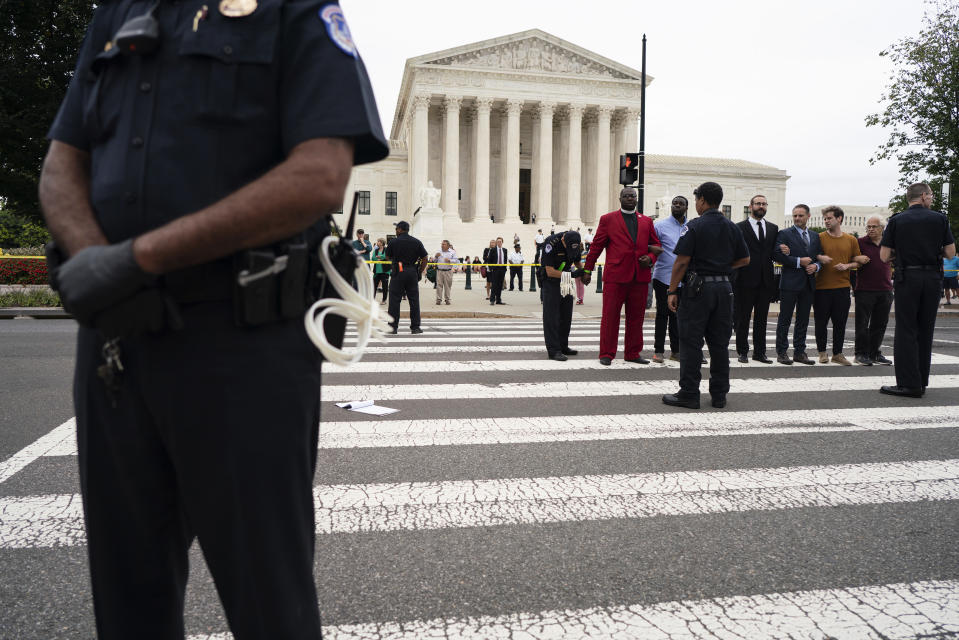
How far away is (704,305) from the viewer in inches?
253

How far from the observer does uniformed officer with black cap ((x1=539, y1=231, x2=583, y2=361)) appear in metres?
9.12

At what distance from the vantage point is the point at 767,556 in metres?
3.08

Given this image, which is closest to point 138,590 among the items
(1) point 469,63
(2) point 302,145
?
(2) point 302,145

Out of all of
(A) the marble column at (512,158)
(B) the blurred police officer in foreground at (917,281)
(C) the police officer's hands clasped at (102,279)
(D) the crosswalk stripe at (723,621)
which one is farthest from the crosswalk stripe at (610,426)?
(A) the marble column at (512,158)

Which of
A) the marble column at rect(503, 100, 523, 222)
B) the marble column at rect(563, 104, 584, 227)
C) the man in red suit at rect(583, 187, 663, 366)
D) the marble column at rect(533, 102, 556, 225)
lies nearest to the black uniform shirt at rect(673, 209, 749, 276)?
the man in red suit at rect(583, 187, 663, 366)

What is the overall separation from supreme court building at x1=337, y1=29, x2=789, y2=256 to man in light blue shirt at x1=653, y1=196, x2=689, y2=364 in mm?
41215

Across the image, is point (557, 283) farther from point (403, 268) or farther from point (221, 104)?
point (221, 104)

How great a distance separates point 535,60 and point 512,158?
28.5 feet

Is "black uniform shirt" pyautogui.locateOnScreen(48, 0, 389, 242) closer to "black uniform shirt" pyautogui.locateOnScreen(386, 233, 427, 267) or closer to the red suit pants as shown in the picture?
the red suit pants

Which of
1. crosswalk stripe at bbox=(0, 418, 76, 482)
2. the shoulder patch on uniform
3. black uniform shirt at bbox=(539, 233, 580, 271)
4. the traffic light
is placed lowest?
crosswalk stripe at bbox=(0, 418, 76, 482)

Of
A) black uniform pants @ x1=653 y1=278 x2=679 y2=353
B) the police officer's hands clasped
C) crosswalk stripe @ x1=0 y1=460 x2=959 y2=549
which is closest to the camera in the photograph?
the police officer's hands clasped

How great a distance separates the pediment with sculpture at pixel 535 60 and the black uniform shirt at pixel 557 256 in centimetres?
5122

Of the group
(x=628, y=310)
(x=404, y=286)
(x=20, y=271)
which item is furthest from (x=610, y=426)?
(x=20, y=271)

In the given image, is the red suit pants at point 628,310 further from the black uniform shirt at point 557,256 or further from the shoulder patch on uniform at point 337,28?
the shoulder patch on uniform at point 337,28
